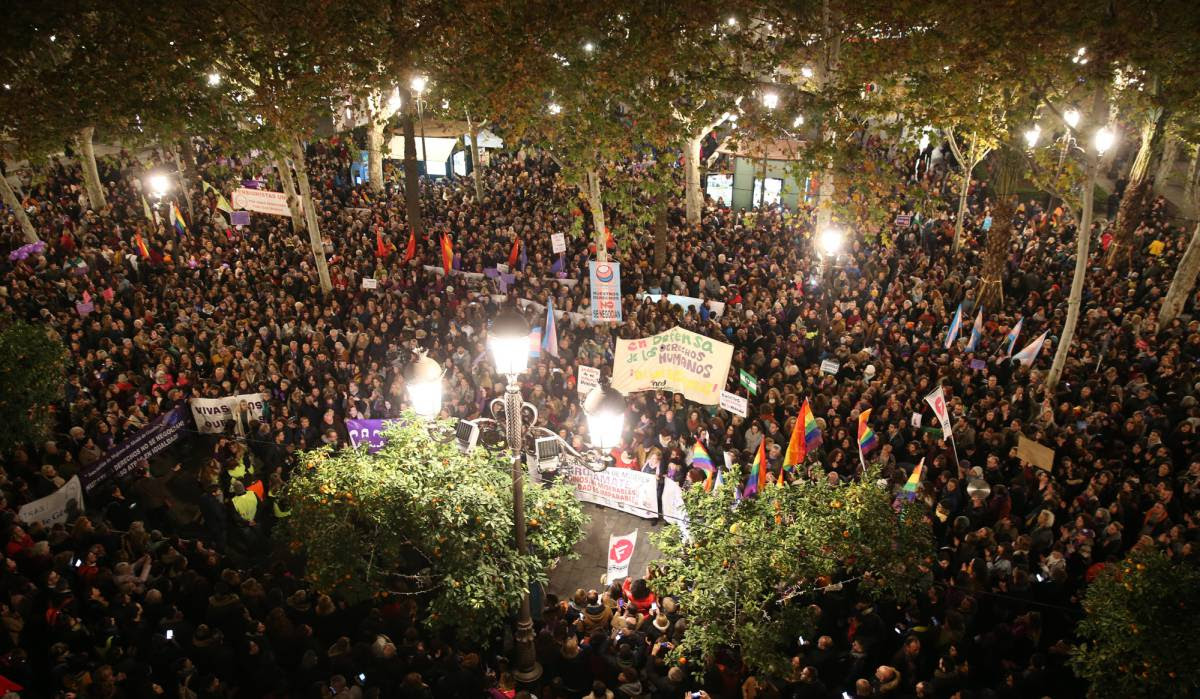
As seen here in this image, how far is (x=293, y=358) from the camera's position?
15.1 m

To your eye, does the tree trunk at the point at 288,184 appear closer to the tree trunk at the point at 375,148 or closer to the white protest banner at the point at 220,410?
the white protest banner at the point at 220,410

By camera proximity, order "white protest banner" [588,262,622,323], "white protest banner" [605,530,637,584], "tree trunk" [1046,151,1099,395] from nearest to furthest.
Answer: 1. "white protest banner" [605,530,637,584]
2. "tree trunk" [1046,151,1099,395]
3. "white protest banner" [588,262,622,323]

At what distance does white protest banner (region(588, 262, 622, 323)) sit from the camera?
52.1 feet

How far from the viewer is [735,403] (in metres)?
12.2

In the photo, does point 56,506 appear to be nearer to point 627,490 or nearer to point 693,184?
point 627,490

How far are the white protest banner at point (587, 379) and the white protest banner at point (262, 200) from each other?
37.8 ft

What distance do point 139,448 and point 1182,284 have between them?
20.6 meters

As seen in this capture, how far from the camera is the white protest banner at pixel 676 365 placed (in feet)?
38.3

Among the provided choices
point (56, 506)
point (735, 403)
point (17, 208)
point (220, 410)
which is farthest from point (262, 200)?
point (735, 403)

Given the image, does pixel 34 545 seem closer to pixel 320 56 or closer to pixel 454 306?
pixel 454 306

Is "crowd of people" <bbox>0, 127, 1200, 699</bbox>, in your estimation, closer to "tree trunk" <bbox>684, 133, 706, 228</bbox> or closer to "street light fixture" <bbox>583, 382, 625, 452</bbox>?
"tree trunk" <bbox>684, 133, 706, 228</bbox>

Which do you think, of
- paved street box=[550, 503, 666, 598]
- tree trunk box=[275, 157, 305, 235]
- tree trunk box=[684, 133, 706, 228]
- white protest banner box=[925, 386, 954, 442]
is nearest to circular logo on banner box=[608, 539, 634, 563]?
paved street box=[550, 503, 666, 598]

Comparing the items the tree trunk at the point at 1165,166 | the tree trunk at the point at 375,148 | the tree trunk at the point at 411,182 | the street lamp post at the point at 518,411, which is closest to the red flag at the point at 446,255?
the tree trunk at the point at 411,182

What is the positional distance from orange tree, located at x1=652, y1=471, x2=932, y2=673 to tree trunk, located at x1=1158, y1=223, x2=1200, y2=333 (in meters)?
11.8
